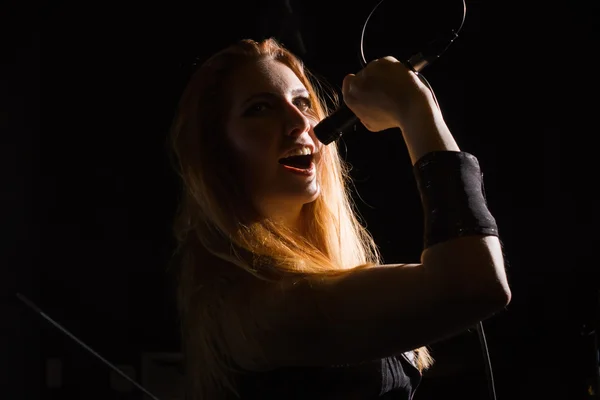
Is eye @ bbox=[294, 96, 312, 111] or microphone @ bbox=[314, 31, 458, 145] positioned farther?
eye @ bbox=[294, 96, 312, 111]

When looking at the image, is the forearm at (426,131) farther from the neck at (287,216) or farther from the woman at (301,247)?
the neck at (287,216)

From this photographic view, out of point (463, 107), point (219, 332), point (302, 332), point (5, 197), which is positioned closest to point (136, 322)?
point (5, 197)

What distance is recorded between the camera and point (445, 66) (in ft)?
7.66

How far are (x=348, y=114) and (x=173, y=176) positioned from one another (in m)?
1.59

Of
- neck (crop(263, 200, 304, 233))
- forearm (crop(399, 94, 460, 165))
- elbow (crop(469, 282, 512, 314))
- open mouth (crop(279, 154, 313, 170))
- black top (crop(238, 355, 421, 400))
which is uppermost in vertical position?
open mouth (crop(279, 154, 313, 170))

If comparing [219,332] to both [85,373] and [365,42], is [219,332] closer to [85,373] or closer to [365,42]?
[365,42]

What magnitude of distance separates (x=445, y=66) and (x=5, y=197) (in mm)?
1494

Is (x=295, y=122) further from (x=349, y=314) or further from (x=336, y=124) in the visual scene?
(x=349, y=314)

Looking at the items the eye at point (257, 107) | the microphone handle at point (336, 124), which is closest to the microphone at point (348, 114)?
the microphone handle at point (336, 124)

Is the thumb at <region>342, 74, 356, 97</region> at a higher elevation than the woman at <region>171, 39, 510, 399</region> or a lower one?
higher

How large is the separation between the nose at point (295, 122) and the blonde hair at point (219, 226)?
0.38 ft

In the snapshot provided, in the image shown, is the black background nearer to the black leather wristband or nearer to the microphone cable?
the microphone cable

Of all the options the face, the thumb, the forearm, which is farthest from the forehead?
the forearm

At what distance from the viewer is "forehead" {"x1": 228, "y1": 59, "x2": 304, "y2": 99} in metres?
1.21
